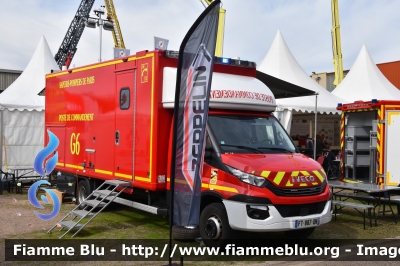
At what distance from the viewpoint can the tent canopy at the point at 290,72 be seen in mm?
15820

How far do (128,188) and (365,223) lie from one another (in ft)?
15.8

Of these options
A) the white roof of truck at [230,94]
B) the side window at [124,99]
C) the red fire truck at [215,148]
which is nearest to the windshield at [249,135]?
the red fire truck at [215,148]

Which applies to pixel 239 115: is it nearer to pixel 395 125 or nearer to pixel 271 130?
pixel 271 130

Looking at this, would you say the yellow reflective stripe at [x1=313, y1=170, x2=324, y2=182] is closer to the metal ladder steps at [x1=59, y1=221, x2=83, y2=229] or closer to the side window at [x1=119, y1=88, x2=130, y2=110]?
the side window at [x1=119, y1=88, x2=130, y2=110]

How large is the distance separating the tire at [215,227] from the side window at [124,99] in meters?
2.53

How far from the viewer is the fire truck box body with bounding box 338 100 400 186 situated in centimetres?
1080

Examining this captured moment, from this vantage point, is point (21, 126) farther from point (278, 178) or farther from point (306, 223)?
point (306, 223)

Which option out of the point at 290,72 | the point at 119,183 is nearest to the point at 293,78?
the point at 290,72

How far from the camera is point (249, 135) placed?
282 inches

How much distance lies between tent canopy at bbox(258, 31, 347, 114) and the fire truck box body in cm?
308

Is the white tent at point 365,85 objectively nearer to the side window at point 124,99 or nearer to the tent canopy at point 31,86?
the tent canopy at point 31,86

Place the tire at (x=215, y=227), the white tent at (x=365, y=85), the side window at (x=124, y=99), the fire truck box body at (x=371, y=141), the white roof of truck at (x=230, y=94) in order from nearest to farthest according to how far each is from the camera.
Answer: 1. the tire at (x=215, y=227)
2. the white roof of truck at (x=230, y=94)
3. the side window at (x=124, y=99)
4. the fire truck box body at (x=371, y=141)
5. the white tent at (x=365, y=85)

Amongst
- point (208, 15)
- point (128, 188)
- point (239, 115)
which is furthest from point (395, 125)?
point (208, 15)

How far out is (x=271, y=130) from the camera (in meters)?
7.48
